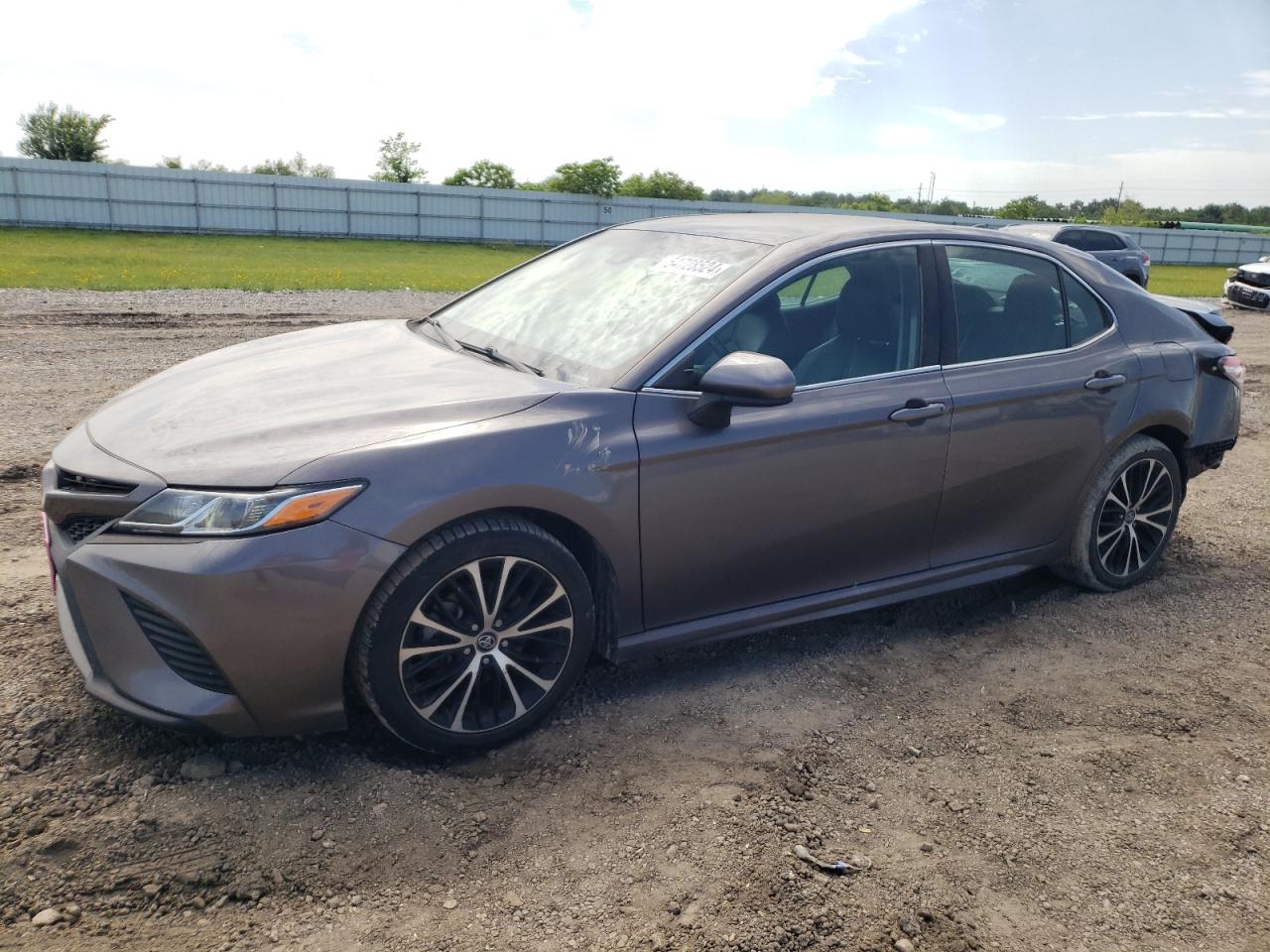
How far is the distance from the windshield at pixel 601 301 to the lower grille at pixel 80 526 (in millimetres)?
1487

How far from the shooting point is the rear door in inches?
158

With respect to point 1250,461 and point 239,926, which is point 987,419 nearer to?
point 239,926

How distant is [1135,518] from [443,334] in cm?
333

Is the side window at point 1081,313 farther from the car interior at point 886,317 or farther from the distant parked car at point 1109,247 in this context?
the distant parked car at point 1109,247

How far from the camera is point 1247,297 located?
20906 millimetres

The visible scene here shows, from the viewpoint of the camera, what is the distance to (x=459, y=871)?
267cm

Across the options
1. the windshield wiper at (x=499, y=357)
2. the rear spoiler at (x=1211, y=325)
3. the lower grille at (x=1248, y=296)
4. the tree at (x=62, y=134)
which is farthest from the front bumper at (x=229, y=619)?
the tree at (x=62, y=134)

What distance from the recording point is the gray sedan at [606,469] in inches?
111

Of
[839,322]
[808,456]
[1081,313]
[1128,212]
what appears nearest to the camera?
[808,456]

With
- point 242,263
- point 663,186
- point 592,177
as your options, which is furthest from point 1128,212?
point 242,263

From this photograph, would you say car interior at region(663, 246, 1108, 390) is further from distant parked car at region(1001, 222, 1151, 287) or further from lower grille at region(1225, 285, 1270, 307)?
lower grille at region(1225, 285, 1270, 307)

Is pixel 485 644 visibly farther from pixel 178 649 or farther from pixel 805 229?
pixel 805 229

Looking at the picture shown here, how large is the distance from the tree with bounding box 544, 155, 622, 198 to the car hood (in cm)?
4646

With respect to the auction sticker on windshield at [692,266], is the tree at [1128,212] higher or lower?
higher
